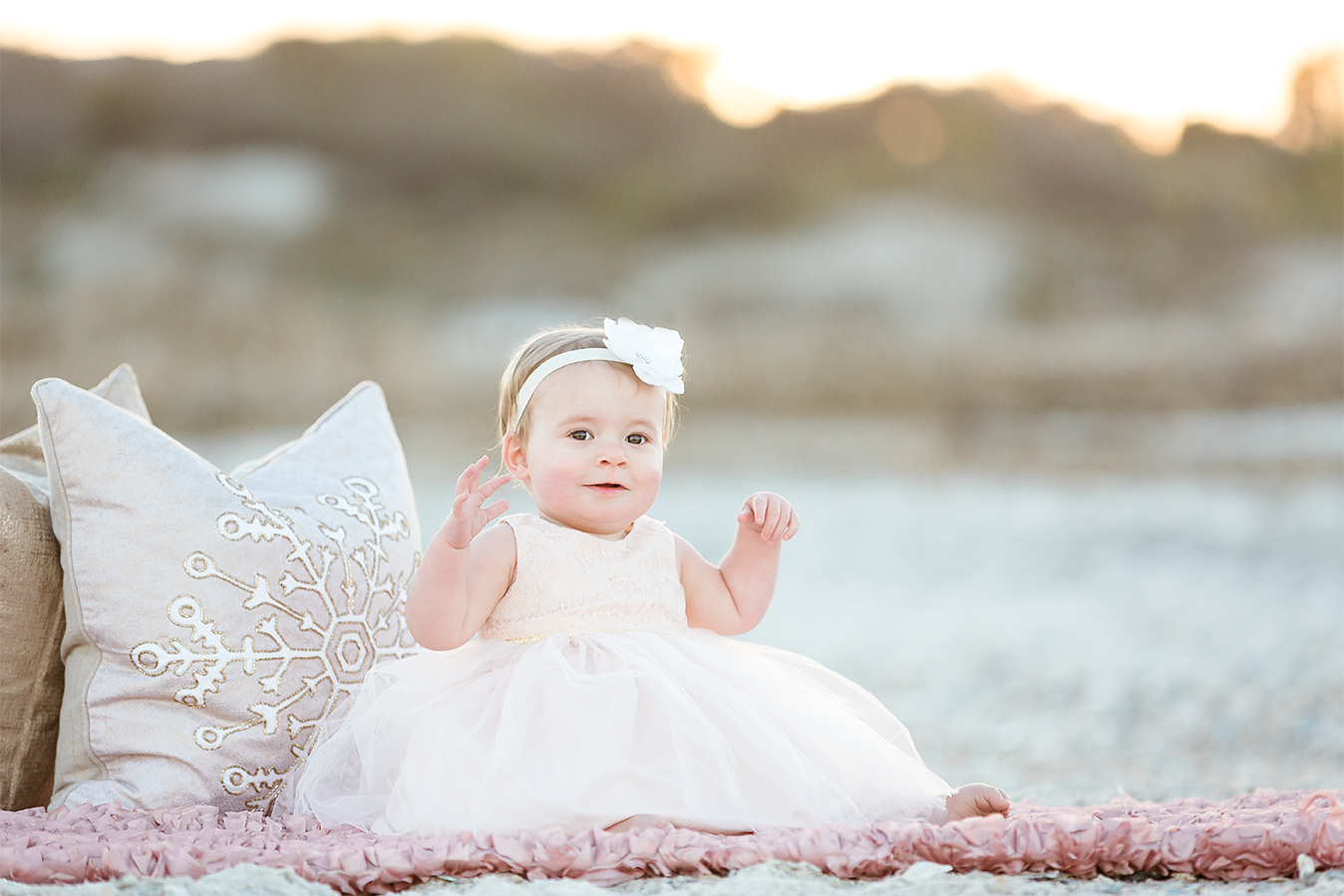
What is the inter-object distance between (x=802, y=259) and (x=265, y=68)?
7.02 meters

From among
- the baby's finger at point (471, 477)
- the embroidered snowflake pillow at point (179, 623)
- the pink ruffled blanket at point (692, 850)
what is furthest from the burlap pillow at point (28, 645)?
the baby's finger at point (471, 477)

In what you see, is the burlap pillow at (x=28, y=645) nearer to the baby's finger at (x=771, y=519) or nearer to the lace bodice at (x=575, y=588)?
the lace bodice at (x=575, y=588)

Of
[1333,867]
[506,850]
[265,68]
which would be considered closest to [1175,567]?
[1333,867]

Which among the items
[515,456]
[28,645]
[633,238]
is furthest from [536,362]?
[633,238]

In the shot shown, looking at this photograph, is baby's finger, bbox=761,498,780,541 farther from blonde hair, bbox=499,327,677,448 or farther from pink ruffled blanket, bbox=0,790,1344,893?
pink ruffled blanket, bbox=0,790,1344,893

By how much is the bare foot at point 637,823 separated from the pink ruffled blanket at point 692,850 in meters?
0.05

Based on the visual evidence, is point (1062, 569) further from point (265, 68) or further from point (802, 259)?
point (265, 68)

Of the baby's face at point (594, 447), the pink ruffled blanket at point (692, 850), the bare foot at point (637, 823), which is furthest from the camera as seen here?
the baby's face at point (594, 447)

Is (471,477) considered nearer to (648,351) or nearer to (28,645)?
(648,351)

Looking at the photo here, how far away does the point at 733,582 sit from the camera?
163 cm

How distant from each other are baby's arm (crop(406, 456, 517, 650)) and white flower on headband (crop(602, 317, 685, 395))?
0.25 meters

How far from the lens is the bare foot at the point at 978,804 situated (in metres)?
1.37

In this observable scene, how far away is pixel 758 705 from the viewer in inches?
57.6

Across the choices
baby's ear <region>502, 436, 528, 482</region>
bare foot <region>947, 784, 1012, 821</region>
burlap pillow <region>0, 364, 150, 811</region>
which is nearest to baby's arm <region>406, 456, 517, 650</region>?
baby's ear <region>502, 436, 528, 482</region>
